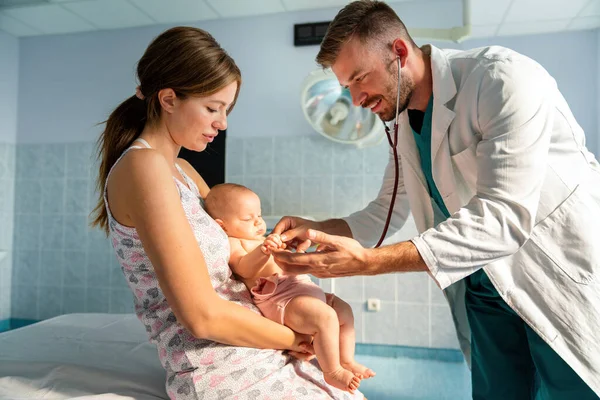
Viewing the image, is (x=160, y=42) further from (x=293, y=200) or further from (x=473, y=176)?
(x=293, y=200)

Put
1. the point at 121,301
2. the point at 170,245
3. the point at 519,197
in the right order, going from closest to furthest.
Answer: the point at 170,245 → the point at 519,197 → the point at 121,301

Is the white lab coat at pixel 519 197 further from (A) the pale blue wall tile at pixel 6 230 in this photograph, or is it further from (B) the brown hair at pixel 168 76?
(A) the pale blue wall tile at pixel 6 230

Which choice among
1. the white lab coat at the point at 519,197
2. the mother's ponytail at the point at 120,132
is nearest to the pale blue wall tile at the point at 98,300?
the mother's ponytail at the point at 120,132

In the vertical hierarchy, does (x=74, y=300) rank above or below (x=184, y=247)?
below

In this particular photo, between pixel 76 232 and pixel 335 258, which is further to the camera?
pixel 76 232

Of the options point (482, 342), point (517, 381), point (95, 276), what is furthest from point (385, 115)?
point (95, 276)

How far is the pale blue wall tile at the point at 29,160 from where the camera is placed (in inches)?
145

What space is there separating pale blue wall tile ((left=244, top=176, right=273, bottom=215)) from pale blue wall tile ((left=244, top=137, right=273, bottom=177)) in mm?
52

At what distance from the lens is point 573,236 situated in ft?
3.66

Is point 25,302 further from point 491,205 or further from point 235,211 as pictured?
point 491,205

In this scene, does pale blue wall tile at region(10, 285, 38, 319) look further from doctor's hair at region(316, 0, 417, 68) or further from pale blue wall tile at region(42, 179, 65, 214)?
doctor's hair at region(316, 0, 417, 68)

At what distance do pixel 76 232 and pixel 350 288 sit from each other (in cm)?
Result: 226

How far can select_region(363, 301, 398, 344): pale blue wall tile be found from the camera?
3.06 meters

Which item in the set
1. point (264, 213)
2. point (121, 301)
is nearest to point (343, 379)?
point (264, 213)
